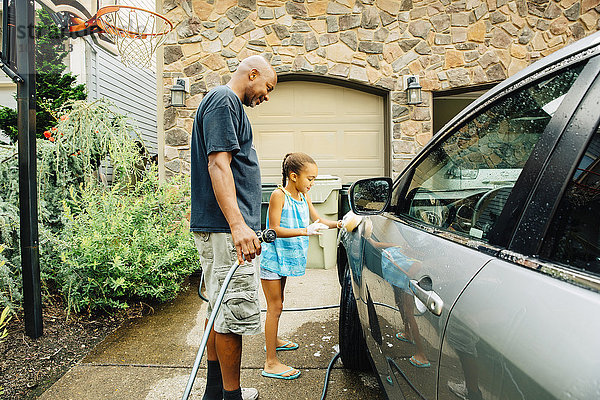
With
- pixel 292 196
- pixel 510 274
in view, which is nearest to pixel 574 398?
pixel 510 274

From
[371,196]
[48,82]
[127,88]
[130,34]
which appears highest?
[127,88]

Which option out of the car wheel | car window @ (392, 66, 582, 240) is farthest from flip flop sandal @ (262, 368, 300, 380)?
car window @ (392, 66, 582, 240)

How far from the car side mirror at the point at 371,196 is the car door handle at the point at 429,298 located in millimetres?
815

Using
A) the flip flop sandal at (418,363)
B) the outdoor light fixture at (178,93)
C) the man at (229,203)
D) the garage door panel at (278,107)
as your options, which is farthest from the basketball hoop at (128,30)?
the flip flop sandal at (418,363)

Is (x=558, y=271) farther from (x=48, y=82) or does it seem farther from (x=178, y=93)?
(x=48, y=82)

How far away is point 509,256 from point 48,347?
3.29 meters

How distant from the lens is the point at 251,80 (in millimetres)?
2355

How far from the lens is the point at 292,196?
3.02 m

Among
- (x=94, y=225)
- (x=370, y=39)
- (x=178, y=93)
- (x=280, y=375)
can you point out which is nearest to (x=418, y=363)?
(x=280, y=375)

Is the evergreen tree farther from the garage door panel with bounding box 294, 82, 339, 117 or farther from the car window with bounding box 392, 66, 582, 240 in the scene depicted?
the car window with bounding box 392, 66, 582, 240

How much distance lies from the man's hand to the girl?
26.7 inches

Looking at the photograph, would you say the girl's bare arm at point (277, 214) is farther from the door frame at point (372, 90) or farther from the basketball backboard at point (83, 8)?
the basketball backboard at point (83, 8)

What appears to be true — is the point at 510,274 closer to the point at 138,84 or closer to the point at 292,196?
the point at 292,196

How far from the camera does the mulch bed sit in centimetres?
284
